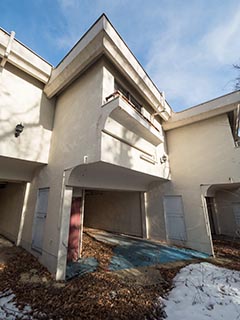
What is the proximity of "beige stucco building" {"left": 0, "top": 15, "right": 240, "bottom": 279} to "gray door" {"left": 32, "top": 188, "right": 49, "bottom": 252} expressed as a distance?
0.11 ft

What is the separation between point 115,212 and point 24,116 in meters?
7.54

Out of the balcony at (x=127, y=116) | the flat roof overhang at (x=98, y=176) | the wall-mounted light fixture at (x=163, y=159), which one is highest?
the balcony at (x=127, y=116)

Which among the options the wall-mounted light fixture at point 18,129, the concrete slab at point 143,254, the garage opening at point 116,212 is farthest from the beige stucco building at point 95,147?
the concrete slab at point 143,254

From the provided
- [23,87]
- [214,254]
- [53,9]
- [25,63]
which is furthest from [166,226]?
[53,9]

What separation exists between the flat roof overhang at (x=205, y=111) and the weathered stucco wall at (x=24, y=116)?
6.31 m

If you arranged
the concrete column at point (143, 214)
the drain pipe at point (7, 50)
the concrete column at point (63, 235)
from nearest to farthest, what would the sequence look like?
the concrete column at point (63, 235), the drain pipe at point (7, 50), the concrete column at point (143, 214)

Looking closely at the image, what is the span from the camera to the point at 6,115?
4.66m

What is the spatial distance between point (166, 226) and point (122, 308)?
531cm

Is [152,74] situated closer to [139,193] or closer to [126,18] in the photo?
[126,18]

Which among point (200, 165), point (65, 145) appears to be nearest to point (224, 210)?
point (200, 165)

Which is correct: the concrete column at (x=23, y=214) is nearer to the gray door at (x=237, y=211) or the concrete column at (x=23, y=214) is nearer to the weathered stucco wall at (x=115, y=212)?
the weathered stucco wall at (x=115, y=212)

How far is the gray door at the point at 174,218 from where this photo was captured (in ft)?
23.4

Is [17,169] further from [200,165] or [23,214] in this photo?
[200,165]

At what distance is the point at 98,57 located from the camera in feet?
15.5
